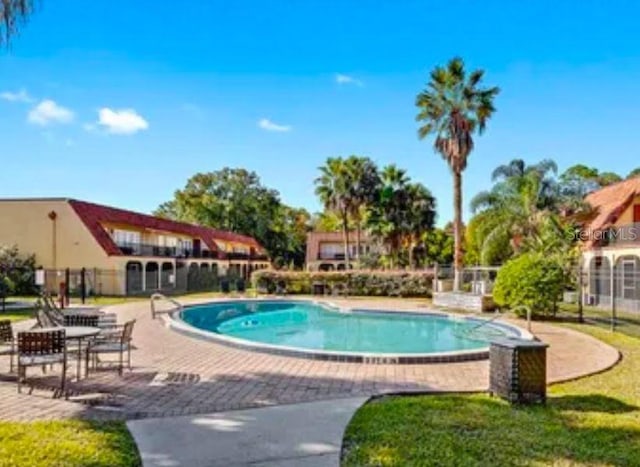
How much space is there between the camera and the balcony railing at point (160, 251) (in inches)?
1419

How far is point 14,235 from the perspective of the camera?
32625 millimetres

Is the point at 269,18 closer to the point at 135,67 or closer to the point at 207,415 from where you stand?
the point at 135,67

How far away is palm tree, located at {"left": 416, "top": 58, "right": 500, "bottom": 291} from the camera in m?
25.5

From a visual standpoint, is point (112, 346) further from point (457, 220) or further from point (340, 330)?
point (457, 220)

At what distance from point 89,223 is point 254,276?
1082 cm

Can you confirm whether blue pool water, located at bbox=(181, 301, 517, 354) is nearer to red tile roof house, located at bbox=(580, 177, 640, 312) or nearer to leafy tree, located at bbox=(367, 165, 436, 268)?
red tile roof house, located at bbox=(580, 177, 640, 312)

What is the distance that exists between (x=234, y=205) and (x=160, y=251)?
24263 millimetres

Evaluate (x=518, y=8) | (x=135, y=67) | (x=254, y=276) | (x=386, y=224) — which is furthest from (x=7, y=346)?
(x=386, y=224)

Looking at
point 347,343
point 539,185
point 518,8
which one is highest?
point 518,8

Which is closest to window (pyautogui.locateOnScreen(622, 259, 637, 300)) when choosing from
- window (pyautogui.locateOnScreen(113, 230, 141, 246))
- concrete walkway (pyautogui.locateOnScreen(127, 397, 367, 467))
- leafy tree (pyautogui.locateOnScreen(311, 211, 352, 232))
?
concrete walkway (pyautogui.locateOnScreen(127, 397, 367, 467))

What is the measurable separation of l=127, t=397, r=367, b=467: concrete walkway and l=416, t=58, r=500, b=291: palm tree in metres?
20.8

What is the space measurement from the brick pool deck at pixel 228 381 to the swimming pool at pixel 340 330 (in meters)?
0.45

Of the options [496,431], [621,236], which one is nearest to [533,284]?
[621,236]

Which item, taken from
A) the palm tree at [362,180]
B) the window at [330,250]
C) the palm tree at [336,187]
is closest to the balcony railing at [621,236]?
the palm tree at [362,180]
